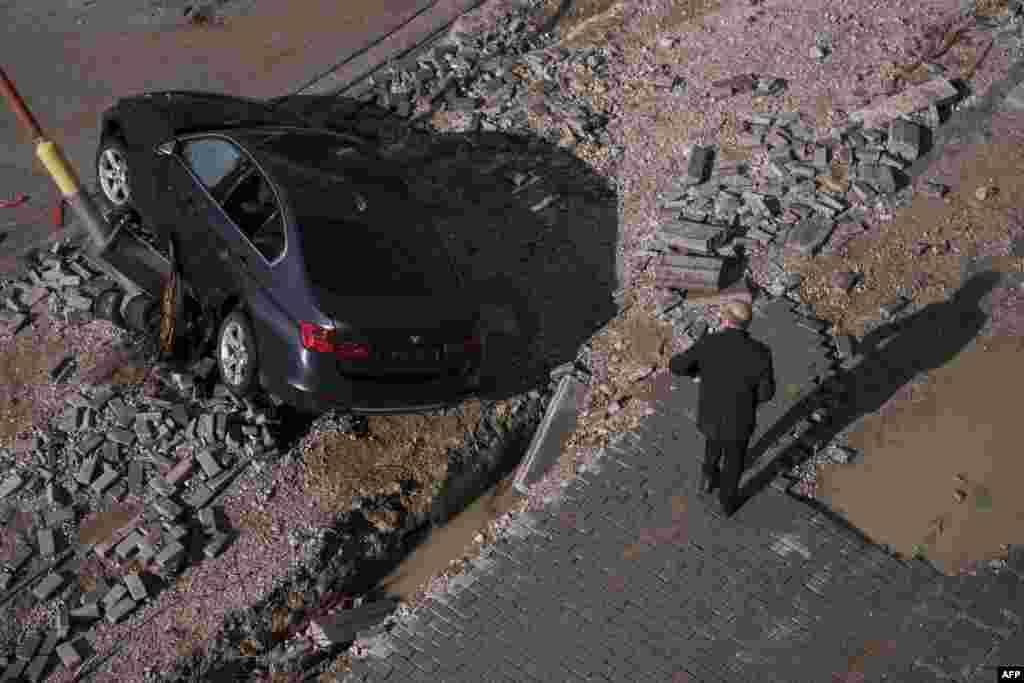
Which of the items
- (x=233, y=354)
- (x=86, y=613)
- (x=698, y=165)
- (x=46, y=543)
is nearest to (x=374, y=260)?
(x=233, y=354)

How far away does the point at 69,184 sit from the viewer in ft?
36.5

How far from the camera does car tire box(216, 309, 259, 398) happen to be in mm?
9820

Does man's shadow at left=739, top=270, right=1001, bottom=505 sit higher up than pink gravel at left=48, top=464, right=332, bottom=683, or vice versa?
pink gravel at left=48, top=464, right=332, bottom=683

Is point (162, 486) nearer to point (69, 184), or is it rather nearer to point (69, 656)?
point (69, 656)

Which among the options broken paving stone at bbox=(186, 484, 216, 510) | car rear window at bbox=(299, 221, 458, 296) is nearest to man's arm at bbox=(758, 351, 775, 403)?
car rear window at bbox=(299, 221, 458, 296)

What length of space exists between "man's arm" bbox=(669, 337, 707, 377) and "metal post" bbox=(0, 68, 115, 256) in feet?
17.5

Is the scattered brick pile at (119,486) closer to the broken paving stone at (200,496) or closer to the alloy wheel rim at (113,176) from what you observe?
the broken paving stone at (200,496)

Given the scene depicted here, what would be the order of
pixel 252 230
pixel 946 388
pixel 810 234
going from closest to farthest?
pixel 252 230 < pixel 946 388 < pixel 810 234

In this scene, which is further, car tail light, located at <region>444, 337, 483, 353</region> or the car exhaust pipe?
the car exhaust pipe

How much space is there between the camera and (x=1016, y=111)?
44.6ft

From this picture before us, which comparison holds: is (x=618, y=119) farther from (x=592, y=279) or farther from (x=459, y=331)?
(x=459, y=331)

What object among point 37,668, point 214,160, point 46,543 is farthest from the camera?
point 214,160

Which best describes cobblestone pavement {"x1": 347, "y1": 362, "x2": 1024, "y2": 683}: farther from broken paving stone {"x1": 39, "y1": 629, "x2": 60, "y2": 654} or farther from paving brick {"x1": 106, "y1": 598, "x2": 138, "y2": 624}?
broken paving stone {"x1": 39, "y1": 629, "x2": 60, "y2": 654}

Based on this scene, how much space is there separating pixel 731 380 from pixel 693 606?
66.7 inches
